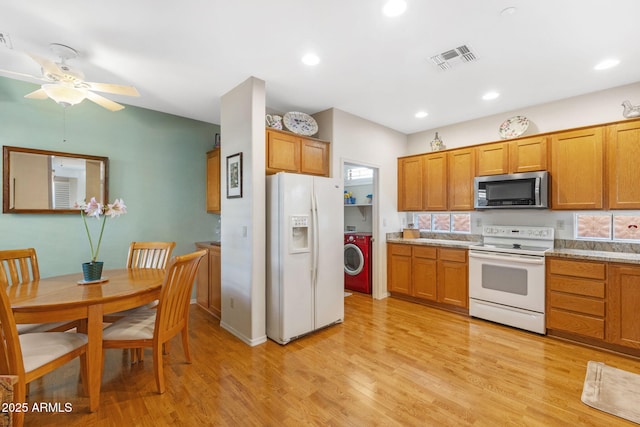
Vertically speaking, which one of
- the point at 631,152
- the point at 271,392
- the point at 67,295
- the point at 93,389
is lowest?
the point at 271,392

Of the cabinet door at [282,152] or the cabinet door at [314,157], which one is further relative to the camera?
the cabinet door at [314,157]

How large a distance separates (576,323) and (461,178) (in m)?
2.07

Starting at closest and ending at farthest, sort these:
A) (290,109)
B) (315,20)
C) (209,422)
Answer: (209,422) → (315,20) → (290,109)

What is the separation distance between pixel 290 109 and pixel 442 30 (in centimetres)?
209

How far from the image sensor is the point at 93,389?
1849 millimetres

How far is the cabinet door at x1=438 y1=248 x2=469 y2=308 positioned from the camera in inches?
145

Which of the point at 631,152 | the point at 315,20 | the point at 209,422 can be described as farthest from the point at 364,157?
the point at 209,422

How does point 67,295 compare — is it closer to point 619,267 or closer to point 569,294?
point 569,294

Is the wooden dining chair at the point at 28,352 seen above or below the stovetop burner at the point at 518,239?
below

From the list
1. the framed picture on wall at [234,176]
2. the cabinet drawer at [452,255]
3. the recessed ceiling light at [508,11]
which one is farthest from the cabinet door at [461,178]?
the framed picture on wall at [234,176]

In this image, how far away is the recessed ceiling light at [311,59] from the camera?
2.50 m

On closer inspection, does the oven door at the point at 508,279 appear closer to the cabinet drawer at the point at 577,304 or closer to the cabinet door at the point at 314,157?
the cabinet drawer at the point at 577,304

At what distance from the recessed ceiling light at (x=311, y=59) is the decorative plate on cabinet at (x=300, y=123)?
94cm

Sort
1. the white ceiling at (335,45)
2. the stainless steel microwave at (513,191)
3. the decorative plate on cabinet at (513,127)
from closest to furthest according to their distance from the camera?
the white ceiling at (335,45), the stainless steel microwave at (513,191), the decorative plate on cabinet at (513,127)
